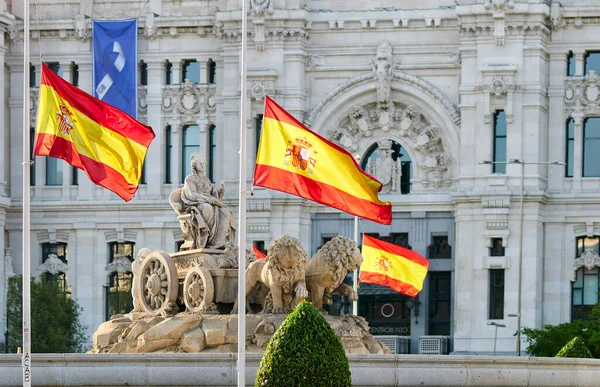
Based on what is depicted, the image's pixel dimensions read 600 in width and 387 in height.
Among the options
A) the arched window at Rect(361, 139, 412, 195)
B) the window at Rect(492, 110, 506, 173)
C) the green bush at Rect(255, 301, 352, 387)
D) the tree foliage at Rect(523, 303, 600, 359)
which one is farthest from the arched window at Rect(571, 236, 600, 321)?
the green bush at Rect(255, 301, 352, 387)

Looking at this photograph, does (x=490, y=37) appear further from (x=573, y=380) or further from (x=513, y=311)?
(x=573, y=380)

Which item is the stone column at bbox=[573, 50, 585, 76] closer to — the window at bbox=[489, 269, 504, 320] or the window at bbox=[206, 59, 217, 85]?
the window at bbox=[489, 269, 504, 320]

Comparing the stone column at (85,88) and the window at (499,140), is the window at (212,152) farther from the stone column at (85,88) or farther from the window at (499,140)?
the window at (499,140)

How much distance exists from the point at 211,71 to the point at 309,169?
50.8m

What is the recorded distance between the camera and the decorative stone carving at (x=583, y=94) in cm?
9356

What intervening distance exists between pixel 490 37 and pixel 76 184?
69.0ft

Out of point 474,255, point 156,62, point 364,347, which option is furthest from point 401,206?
point 364,347

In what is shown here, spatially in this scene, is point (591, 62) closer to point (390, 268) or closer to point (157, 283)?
point (390, 268)

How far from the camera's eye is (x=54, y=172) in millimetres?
99688

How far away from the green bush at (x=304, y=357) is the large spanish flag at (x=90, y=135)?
839 cm

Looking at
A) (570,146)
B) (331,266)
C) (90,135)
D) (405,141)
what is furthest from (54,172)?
(331,266)

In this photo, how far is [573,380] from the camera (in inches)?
1769

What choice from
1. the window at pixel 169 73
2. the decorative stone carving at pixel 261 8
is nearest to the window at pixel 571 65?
the decorative stone carving at pixel 261 8

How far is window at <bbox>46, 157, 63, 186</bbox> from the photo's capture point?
99.4 m
